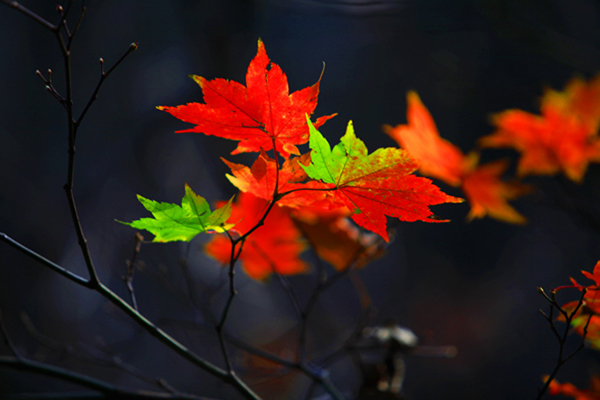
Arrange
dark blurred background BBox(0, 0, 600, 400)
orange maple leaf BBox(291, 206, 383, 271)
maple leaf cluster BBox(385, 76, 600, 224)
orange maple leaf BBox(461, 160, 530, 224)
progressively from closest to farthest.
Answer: orange maple leaf BBox(291, 206, 383, 271) < maple leaf cluster BBox(385, 76, 600, 224) < orange maple leaf BBox(461, 160, 530, 224) < dark blurred background BBox(0, 0, 600, 400)

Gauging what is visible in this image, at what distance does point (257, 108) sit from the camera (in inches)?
11.4

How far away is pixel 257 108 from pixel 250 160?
1255 mm

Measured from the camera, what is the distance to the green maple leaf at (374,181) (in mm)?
271

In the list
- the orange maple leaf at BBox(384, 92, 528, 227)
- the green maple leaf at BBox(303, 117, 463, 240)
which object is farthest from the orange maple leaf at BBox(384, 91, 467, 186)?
the green maple leaf at BBox(303, 117, 463, 240)

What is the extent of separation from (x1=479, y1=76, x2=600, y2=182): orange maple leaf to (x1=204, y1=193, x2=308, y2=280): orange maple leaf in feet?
2.20

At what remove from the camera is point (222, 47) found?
5.71 ft

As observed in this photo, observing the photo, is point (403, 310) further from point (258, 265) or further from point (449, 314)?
point (258, 265)

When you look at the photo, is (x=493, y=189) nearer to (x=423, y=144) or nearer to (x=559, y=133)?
(x=559, y=133)

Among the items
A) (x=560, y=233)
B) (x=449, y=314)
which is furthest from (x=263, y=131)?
(x=560, y=233)

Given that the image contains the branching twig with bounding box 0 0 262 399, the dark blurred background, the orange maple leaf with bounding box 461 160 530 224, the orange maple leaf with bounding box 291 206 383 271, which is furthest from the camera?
the dark blurred background

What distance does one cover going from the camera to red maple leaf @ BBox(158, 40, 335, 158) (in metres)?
0.29

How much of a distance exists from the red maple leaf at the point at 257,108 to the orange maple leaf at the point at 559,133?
2.58ft

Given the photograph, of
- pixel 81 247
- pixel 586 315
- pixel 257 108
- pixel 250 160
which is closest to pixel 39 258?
pixel 81 247

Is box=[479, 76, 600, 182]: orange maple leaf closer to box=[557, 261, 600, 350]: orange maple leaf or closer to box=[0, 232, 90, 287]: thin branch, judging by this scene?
box=[557, 261, 600, 350]: orange maple leaf
